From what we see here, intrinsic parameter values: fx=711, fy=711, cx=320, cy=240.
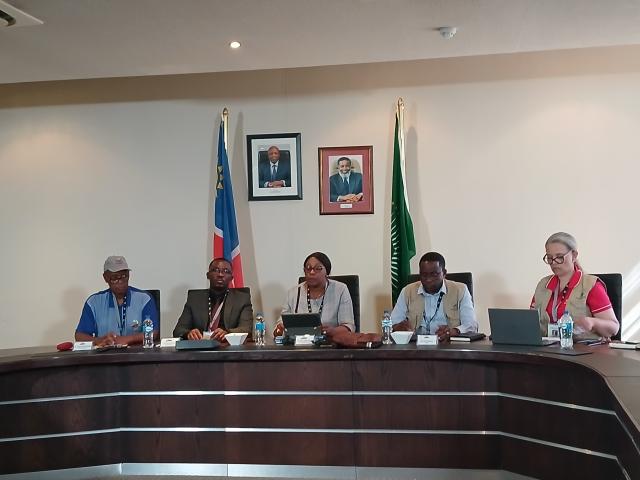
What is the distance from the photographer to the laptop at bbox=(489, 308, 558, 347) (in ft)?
12.1

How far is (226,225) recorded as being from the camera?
5.65 meters

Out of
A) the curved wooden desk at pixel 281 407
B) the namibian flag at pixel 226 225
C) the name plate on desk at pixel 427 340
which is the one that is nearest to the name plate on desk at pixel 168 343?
the curved wooden desk at pixel 281 407

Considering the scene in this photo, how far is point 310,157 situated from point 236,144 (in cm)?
64

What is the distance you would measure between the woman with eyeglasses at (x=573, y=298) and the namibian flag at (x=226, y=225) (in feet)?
7.97

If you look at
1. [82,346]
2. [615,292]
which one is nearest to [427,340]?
[615,292]

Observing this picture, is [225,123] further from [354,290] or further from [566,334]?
[566,334]

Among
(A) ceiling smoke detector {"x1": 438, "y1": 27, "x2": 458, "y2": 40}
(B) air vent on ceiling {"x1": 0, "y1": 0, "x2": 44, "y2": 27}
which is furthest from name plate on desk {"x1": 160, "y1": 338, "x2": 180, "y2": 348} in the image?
(A) ceiling smoke detector {"x1": 438, "y1": 27, "x2": 458, "y2": 40}

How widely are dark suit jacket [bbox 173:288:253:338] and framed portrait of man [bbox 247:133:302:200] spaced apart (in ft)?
4.07

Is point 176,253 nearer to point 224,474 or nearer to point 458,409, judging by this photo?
point 224,474

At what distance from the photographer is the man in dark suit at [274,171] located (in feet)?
19.0

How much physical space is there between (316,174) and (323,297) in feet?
4.65

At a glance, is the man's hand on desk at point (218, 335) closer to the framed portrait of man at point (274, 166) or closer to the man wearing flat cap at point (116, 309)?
the man wearing flat cap at point (116, 309)

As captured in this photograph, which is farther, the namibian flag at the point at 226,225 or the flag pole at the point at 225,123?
the flag pole at the point at 225,123

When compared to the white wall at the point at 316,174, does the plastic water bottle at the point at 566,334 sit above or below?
below
